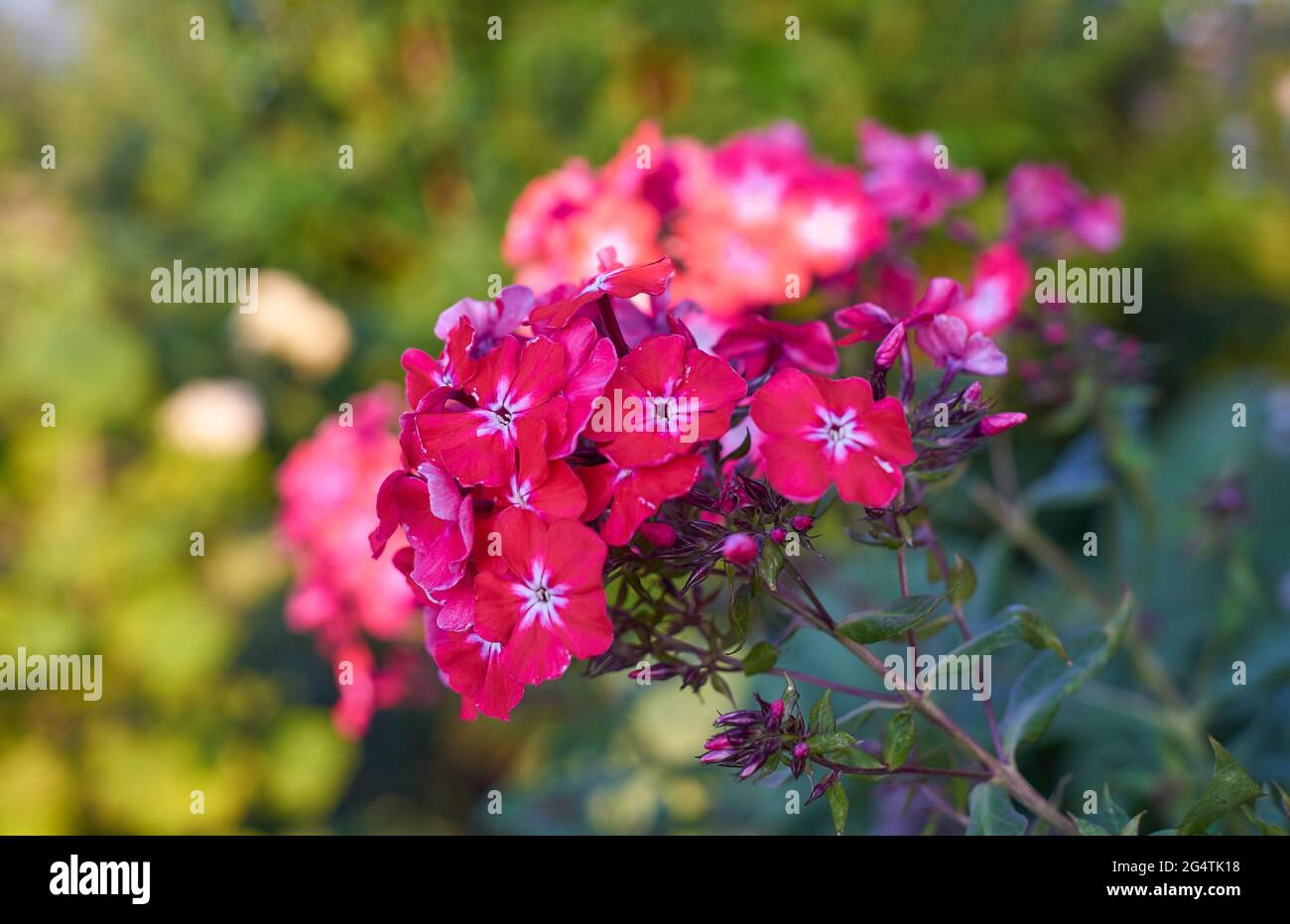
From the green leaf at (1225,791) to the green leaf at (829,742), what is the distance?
260 millimetres

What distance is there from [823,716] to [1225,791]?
0.95ft

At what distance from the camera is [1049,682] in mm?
898

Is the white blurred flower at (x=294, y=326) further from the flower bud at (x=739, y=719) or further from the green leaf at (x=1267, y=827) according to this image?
the green leaf at (x=1267, y=827)

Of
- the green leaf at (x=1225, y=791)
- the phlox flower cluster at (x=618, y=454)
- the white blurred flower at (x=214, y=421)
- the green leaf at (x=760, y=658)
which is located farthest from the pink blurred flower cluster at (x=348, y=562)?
→ the white blurred flower at (x=214, y=421)

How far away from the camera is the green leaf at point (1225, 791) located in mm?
734

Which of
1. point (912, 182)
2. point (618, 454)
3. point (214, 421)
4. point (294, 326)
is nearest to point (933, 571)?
point (618, 454)

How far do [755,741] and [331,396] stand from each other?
2805 millimetres

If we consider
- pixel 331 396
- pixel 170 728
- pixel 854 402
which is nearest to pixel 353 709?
pixel 854 402

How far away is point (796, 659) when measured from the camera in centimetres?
168

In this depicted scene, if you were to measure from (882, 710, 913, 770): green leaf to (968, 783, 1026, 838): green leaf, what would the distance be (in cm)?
7

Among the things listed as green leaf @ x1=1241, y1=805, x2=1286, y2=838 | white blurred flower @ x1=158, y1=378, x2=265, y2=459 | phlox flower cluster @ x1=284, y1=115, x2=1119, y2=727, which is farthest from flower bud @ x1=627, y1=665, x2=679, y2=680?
white blurred flower @ x1=158, y1=378, x2=265, y2=459
